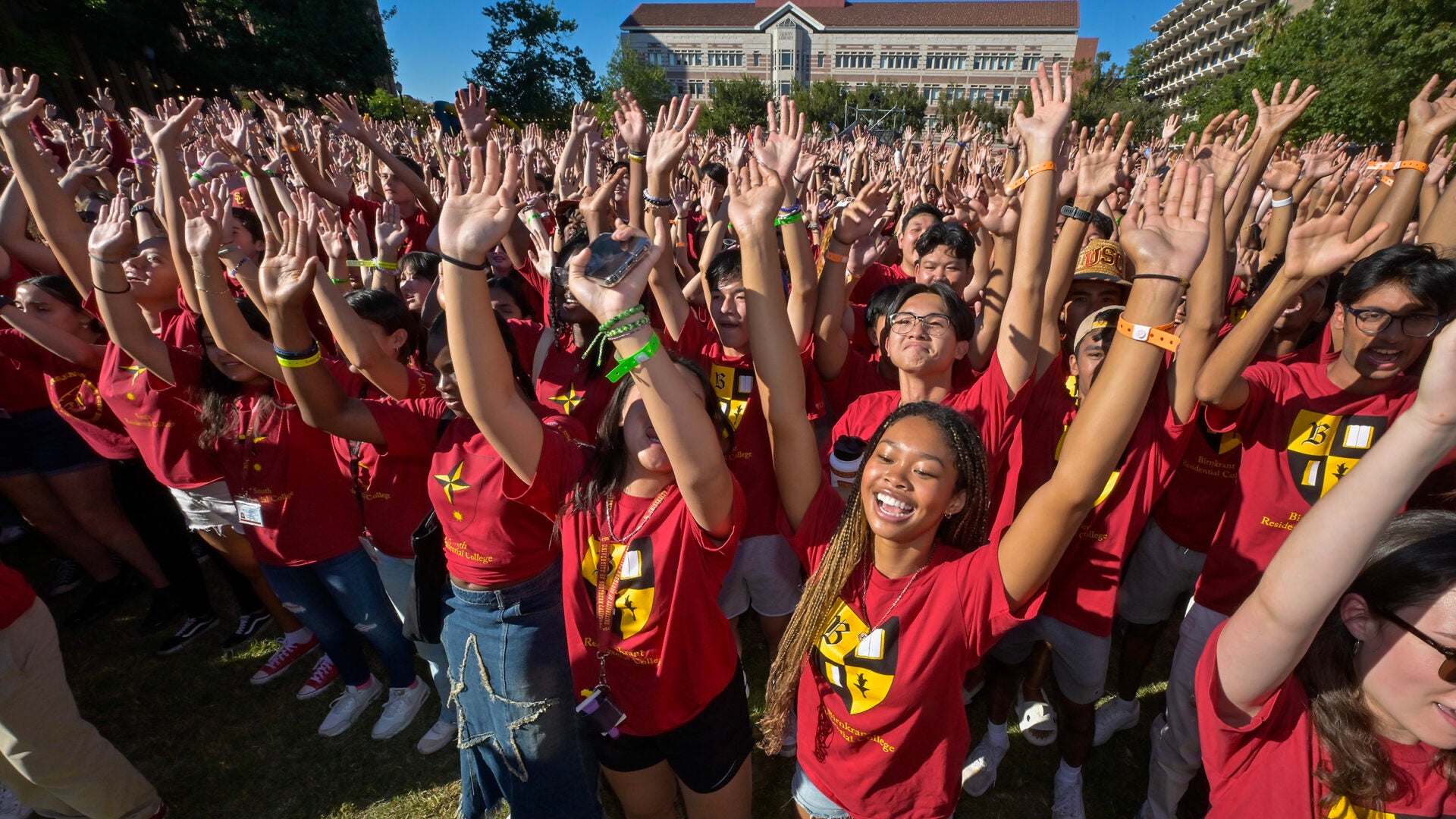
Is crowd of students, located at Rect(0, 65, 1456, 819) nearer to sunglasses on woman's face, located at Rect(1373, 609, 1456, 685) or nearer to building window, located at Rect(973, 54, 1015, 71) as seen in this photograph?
sunglasses on woman's face, located at Rect(1373, 609, 1456, 685)

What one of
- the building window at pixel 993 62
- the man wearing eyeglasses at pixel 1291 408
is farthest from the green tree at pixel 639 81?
the man wearing eyeglasses at pixel 1291 408

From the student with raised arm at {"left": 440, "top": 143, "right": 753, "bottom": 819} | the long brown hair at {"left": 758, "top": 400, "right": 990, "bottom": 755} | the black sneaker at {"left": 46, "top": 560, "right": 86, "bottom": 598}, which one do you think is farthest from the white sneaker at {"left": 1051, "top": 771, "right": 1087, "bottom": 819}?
the black sneaker at {"left": 46, "top": 560, "right": 86, "bottom": 598}

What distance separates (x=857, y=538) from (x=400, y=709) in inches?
111

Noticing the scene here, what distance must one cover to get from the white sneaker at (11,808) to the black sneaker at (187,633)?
1.05 meters

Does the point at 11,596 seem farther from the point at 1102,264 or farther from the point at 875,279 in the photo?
the point at 1102,264

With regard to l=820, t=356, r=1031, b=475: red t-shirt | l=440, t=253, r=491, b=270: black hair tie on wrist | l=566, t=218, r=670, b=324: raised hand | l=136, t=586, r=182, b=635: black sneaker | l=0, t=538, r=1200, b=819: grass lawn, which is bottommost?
l=0, t=538, r=1200, b=819: grass lawn

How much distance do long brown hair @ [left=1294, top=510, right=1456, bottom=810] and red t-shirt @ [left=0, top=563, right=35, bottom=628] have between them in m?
3.74

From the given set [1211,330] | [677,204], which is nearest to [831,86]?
[677,204]

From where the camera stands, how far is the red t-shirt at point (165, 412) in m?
2.85

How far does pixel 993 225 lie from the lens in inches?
112

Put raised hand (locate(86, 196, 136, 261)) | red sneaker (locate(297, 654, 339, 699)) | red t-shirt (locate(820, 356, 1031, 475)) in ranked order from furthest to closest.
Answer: red sneaker (locate(297, 654, 339, 699))
raised hand (locate(86, 196, 136, 261))
red t-shirt (locate(820, 356, 1031, 475))

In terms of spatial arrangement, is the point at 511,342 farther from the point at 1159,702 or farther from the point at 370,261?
the point at 1159,702

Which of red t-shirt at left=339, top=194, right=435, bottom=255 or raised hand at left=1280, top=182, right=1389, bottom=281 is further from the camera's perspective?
red t-shirt at left=339, top=194, right=435, bottom=255

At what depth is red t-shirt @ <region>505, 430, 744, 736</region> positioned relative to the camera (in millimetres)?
1919
